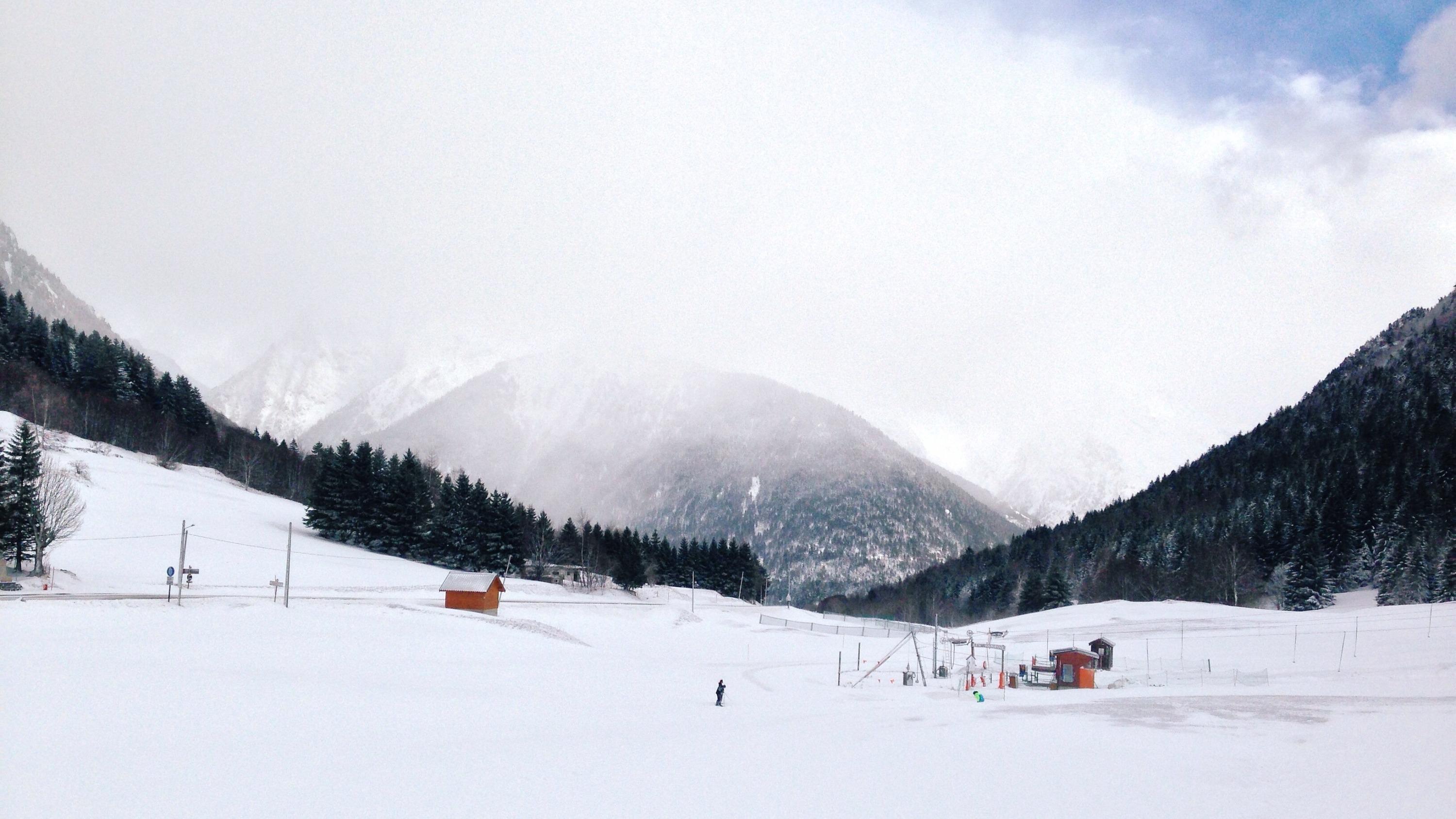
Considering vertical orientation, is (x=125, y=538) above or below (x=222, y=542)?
A: above

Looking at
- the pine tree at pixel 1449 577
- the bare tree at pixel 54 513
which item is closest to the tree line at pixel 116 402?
the bare tree at pixel 54 513

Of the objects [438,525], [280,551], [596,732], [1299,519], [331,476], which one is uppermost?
[1299,519]

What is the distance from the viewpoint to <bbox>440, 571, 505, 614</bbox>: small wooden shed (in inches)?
2317

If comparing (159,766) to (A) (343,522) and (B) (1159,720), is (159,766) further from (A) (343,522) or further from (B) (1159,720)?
(A) (343,522)

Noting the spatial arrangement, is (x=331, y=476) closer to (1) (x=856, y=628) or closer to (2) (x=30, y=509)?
(2) (x=30, y=509)

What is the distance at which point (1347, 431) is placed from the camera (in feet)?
388

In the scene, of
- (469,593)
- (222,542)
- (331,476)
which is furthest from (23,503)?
(331,476)

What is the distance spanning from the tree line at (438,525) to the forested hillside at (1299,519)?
65.4 metres

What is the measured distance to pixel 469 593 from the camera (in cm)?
5909

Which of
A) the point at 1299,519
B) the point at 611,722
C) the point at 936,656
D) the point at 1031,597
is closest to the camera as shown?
the point at 611,722

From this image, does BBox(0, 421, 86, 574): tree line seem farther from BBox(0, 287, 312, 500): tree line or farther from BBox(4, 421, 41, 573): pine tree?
BBox(0, 287, 312, 500): tree line

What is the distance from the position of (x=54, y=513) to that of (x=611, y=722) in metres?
48.1

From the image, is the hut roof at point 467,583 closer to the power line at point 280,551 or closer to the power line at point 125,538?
the power line at point 280,551

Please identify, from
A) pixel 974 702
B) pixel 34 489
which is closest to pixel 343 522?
pixel 34 489
